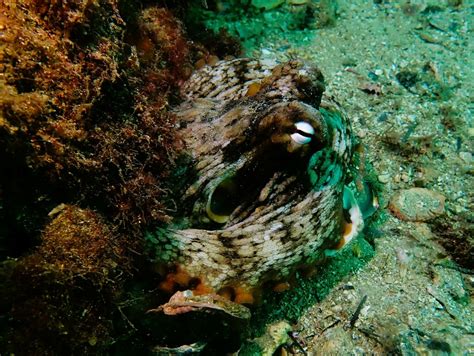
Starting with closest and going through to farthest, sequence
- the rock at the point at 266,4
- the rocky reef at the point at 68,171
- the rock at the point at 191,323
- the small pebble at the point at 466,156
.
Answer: the rocky reef at the point at 68,171 → the rock at the point at 191,323 → the small pebble at the point at 466,156 → the rock at the point at 266,4

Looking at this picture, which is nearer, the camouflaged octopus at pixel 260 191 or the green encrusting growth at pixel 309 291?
the camouflaged octopus at pixel 260 191

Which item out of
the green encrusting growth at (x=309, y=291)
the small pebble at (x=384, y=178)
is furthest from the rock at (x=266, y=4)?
the green encrusting growth at (x=309, y=291)

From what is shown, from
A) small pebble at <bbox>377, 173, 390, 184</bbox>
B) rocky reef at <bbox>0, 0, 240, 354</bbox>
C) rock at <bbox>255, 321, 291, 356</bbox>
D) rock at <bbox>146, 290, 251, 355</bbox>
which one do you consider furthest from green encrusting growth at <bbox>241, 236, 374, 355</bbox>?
rocky reef at <bbox>0, 0, 240, 354</bbox>

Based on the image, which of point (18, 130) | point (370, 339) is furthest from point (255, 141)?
point (370, 339)

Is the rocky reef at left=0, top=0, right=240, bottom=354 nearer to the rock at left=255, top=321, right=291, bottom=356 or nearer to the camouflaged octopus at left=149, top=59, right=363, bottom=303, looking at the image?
the camouflaged octopus at left=149, top=59, right=363, bottom=303

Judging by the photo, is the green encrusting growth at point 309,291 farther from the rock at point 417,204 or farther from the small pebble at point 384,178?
the small pebble at point 384,178

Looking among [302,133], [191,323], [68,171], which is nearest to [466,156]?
[302,133]

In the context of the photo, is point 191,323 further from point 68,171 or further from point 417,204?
point 417,204
